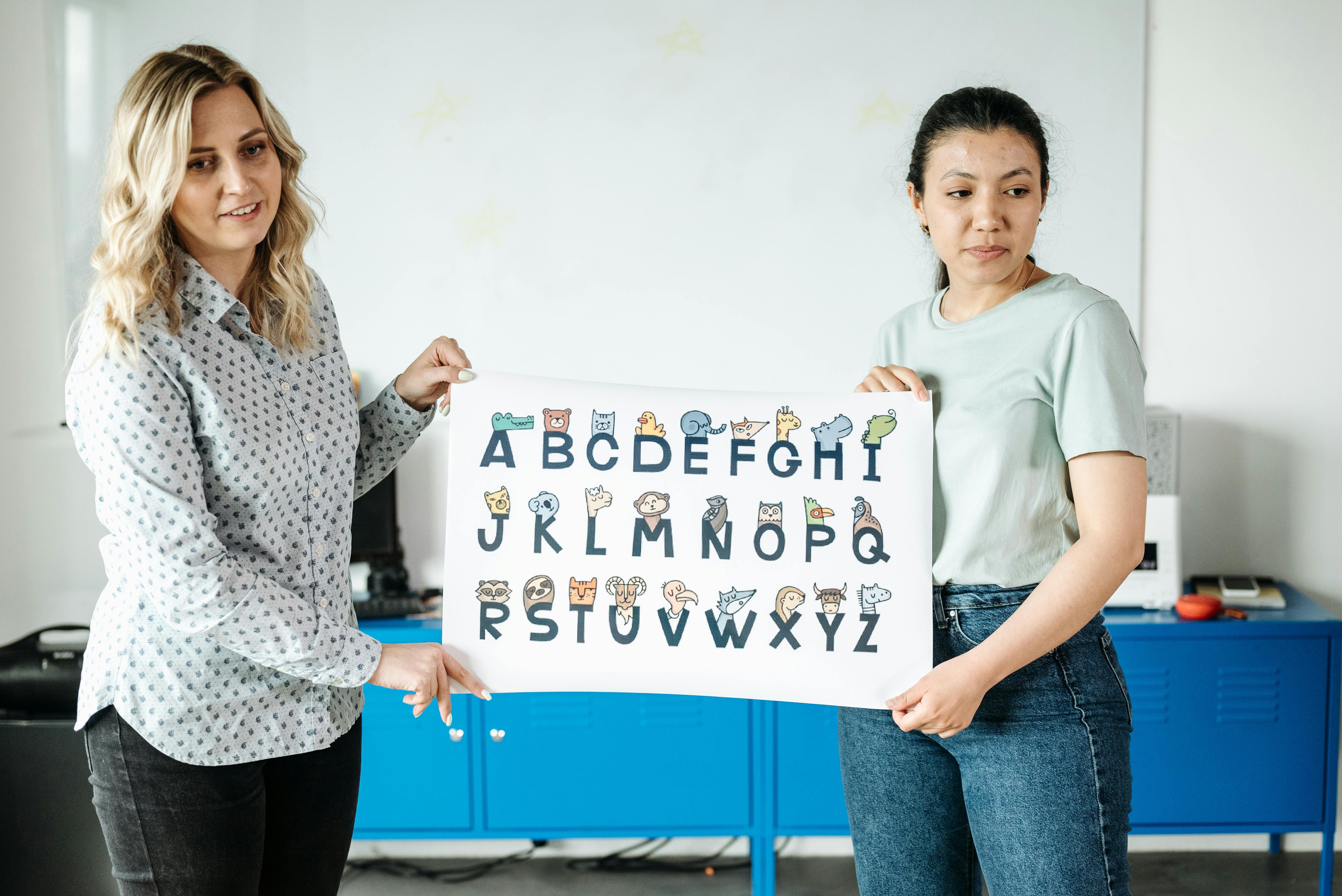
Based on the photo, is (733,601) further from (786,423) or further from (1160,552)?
(1160,552)

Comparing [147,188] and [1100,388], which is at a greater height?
[147,188]

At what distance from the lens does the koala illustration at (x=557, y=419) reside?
4.51ft

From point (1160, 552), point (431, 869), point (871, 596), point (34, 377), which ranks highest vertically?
point (34, 377)

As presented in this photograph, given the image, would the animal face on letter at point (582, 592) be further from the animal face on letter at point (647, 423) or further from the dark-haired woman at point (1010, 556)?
the dark-haired woman at point (1010, 556)

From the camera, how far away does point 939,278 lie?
1.34m

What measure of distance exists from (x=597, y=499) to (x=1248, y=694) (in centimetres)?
184

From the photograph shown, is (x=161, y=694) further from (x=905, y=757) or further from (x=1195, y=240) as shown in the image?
(x=1195, y=240)

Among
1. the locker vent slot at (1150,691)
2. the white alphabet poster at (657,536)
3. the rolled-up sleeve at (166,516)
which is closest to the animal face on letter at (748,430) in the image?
the white alphabet poster at (657,536)

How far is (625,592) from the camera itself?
1.35 m

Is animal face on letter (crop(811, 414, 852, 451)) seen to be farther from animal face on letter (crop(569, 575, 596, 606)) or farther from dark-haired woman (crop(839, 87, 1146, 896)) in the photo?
animal face on letter (crop(569, 575, 596, 606))

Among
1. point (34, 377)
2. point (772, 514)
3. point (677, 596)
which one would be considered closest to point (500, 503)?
point (677, 596)

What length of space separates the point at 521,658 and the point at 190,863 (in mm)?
461

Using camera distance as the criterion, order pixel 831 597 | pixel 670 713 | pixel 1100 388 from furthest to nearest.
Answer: pixel 670 713
pixel 831 597
pixel 1100 388

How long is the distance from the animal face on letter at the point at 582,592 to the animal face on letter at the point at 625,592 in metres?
0.02
